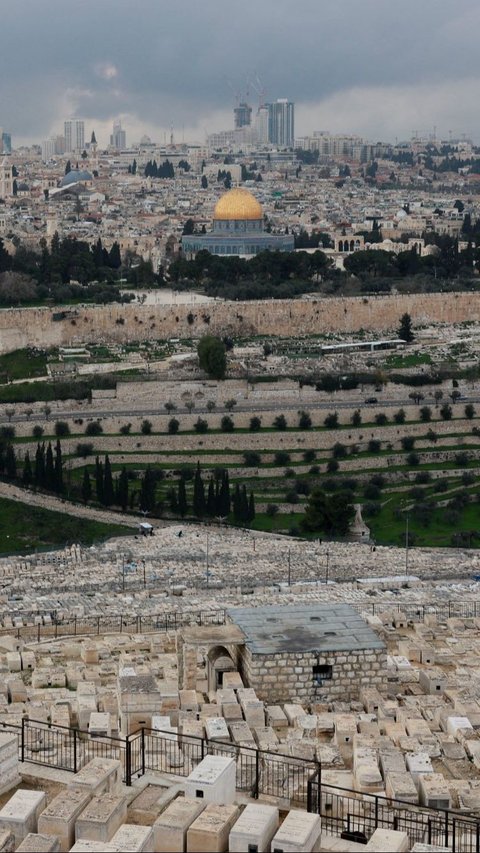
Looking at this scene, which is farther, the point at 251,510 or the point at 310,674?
the point at 251,510

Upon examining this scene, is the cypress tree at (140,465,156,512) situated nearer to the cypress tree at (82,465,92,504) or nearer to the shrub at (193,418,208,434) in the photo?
the cypress tree at (82,465,92,504)

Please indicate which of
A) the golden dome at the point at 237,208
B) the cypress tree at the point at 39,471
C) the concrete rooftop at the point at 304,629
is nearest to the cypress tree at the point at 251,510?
the cypress tree at the point at 39,471

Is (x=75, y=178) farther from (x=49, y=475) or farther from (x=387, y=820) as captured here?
(x=387, y=820)

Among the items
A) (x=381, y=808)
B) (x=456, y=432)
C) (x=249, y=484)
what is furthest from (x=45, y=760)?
(x=456, y=432)

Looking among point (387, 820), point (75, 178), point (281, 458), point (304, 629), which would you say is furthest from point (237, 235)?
point (387, 820)

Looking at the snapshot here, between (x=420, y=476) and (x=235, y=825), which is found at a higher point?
(x=235, y=825)

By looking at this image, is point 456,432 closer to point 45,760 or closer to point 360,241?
point 45,760

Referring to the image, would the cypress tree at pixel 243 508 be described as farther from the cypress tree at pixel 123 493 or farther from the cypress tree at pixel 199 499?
the cypress tree at pixel 123 493
